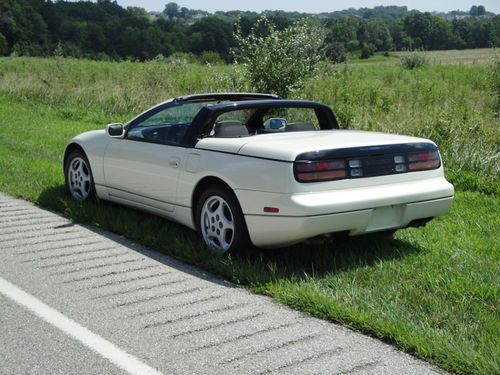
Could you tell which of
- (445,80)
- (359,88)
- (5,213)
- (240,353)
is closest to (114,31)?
(445,80)

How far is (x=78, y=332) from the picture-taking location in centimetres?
409

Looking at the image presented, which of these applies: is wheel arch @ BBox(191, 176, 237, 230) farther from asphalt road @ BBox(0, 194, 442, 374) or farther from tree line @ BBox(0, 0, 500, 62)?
tree line @ BBox(0, 0, 500, 62)

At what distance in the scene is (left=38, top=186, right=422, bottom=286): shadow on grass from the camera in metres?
5.25

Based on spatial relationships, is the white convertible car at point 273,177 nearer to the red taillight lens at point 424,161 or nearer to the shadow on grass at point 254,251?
Result: the red taillight lens at point 424,161

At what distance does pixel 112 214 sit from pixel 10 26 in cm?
6644

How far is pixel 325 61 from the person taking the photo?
16.0 metres

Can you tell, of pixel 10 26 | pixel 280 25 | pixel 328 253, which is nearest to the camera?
pixel 328 253

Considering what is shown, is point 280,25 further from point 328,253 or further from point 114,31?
point 114,31

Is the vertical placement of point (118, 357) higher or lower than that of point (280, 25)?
lower

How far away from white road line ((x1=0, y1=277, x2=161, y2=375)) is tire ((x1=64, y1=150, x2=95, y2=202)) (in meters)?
2.71

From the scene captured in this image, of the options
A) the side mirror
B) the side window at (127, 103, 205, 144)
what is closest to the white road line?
the side window at (127, 103, 205, 144)

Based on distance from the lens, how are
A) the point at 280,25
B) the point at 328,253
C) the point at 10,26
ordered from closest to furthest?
the point at 328,253
the point at 280,25
the point at 10,26

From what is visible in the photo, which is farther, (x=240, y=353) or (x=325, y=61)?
(x=325, y=61)

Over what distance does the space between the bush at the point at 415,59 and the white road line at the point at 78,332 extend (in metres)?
32.6
